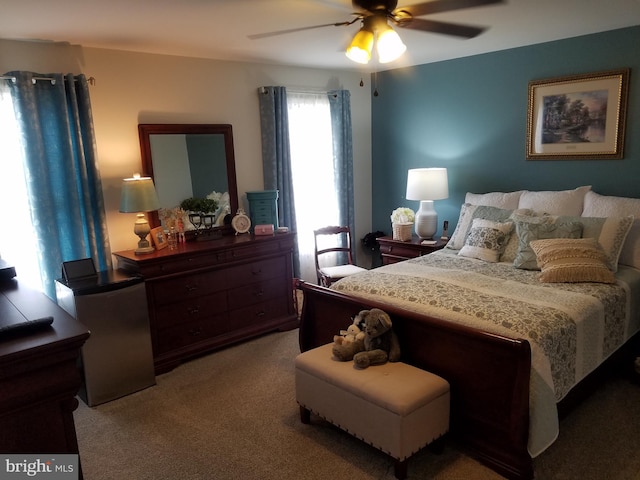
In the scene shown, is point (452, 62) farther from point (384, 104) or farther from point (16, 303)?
point (16, 303)

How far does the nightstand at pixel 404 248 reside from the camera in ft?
14.1

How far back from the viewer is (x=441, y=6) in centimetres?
255

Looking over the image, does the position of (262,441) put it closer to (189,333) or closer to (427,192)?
(189,333)

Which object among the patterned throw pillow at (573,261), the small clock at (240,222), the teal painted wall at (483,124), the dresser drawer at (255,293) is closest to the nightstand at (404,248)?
the teal painted wall at (483,124)

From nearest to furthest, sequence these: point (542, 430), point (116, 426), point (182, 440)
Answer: point (542, 430) < point (182, 440) < point (116, 426)

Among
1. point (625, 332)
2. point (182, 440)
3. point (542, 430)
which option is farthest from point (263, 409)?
point (625, 332)

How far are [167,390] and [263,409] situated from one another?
75cm

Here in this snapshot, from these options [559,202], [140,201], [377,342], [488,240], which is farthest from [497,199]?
[140,201]

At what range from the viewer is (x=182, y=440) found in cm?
265

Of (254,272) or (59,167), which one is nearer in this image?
(59,167)

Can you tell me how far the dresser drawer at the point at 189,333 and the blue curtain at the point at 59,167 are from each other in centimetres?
78

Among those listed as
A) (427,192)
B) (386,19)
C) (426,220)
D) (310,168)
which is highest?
(386,19)

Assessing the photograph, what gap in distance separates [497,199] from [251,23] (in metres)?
2.44

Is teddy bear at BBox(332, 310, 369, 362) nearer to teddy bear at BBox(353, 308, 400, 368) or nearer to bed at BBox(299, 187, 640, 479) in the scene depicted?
teddy bear at BBox(353, 308, 400, 368)
